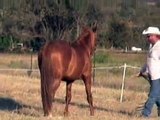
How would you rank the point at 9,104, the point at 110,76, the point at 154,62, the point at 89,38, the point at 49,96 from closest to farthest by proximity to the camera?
the point at 49,96 → the point at 154,62 → the point at 89,38 → the point at 9,104 → the point at 110,76

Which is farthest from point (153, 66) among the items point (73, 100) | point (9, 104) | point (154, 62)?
point (73, 100)

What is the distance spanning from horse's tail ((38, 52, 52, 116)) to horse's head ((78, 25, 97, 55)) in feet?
5.72

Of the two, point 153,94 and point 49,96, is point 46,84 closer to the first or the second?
point 49,96

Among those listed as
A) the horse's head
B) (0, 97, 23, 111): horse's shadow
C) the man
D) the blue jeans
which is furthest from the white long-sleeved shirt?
(0, 97, 23, 111): horse's shadow

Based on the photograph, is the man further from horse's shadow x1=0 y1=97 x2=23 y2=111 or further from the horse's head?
horse's shadow x1=0 y1=97 x2=23 y2=111

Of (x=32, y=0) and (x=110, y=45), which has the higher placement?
(x=32, y=0)

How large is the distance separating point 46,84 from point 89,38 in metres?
2.28

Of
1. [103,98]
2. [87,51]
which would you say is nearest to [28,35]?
[103,98]

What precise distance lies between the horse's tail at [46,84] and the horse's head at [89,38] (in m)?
1.74

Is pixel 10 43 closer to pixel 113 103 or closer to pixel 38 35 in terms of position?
pixel 38 35

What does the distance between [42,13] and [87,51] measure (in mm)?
39303

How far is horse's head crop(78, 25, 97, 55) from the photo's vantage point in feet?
41.1

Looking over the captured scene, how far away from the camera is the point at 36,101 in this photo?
590 inches

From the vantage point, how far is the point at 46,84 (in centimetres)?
1084
